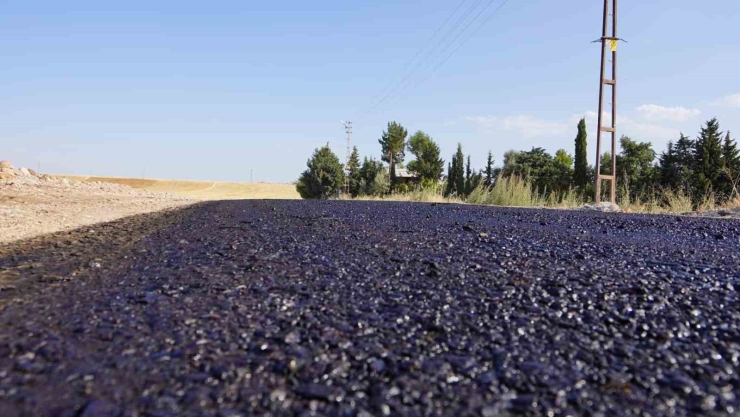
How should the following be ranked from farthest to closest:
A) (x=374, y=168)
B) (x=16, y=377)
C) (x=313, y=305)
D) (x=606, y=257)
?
(x=374, y=168), (x=606, y=257), (x=313, y=305), (x=16, y=377)

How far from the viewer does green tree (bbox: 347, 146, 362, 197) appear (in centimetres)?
2803

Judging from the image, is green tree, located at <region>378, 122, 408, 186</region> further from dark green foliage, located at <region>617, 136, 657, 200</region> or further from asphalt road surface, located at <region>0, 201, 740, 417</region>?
asphalt road surface, located at <region>0, 201, 740, 417</region>

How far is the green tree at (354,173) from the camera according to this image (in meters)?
28.0

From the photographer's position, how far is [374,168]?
29.7m

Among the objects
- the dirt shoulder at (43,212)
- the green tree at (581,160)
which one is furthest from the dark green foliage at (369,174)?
the dirt shoulder at (43,212)

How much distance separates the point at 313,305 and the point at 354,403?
2.53 ft

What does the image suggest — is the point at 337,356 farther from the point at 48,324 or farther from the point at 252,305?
the point at 48,324

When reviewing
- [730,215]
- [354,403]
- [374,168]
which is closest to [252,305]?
[354,403]

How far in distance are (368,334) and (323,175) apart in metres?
24.2

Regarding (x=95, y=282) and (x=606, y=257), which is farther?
(x=606, y=257)

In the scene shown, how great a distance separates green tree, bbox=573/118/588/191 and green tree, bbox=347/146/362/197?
516 inches

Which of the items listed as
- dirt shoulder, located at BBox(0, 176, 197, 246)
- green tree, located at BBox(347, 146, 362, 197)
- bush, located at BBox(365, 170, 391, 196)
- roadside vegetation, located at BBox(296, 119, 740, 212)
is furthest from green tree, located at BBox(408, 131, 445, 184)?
dirt shoulder, located at BBox(0, 176, 197, 246)

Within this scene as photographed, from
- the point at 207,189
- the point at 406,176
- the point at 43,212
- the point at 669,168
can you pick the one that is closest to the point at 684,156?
the point at 669,168

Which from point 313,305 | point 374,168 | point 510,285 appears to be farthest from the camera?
point 374,168
